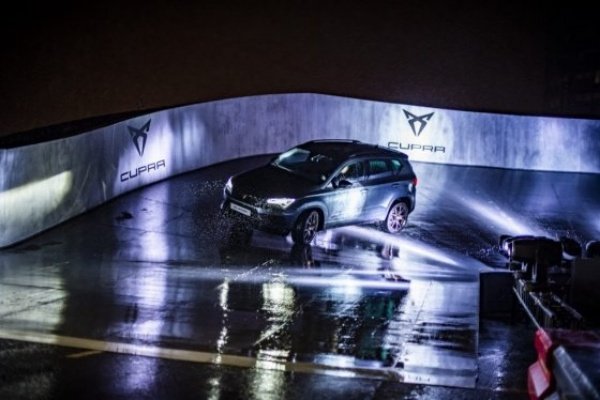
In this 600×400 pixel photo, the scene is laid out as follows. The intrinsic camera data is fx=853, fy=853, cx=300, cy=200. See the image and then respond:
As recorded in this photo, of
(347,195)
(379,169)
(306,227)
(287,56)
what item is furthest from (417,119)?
(287,56)

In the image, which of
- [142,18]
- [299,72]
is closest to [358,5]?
[299,72]

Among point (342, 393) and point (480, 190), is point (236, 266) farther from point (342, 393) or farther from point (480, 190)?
point (480, 190)

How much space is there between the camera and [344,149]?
17.8 m

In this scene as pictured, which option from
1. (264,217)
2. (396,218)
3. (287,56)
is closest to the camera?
(264,217)

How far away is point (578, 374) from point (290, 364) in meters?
4.08

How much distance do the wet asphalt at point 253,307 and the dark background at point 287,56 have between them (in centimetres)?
1406

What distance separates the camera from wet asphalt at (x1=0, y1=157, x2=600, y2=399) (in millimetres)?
8820

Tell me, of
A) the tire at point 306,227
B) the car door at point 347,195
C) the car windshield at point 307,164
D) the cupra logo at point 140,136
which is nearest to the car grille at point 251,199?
the tire at point 306,227

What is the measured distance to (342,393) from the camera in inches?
332

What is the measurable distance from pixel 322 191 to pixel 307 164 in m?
1.00

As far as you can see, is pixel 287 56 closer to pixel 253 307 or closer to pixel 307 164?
pixel 307 164

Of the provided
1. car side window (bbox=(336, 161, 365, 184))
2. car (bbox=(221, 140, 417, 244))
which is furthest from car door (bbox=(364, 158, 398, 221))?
car side window (bbox=(336, 161, 365, 184))

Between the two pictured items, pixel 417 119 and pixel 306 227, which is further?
pixel 417 119

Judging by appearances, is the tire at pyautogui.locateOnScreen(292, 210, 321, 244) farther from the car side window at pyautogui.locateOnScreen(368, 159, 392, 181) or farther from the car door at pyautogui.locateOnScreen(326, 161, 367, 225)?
the car side window at pyautogui.locateOnScreen(368, 159, 392, 181)
